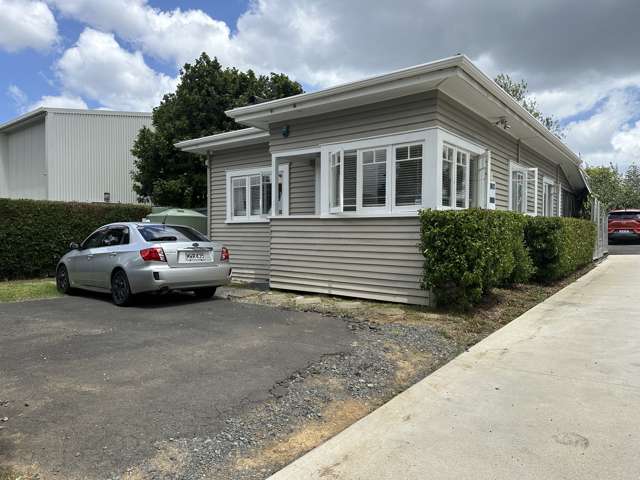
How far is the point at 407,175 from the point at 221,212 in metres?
6.61

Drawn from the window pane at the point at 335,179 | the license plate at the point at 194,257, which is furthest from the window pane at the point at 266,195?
the license plate at the point at 194,257

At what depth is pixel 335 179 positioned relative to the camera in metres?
9.00

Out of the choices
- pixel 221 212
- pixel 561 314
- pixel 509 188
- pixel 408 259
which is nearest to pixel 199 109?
pixel 221 212

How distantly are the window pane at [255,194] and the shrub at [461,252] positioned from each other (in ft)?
19.0

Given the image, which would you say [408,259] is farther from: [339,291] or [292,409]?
[292,409]

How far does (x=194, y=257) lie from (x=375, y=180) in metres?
3.41

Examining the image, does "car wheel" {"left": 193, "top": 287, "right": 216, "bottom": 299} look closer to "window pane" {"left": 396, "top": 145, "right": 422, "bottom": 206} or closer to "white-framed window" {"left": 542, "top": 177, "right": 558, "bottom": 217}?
"window pane" {"left": 396, "top": 145, "right": 422, "bottom": 206}

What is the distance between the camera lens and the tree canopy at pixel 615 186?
1224 inches

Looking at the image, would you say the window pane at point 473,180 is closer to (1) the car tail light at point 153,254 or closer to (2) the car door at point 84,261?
(1) the car tail light at point 153,254

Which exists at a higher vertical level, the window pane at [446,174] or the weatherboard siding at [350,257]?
the window pane at [446,174]

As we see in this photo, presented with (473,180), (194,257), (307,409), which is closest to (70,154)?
(194,257)

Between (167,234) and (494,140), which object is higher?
(494,140)

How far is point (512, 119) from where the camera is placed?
963 centimetres

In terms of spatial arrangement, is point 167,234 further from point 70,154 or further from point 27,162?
point 27,162
